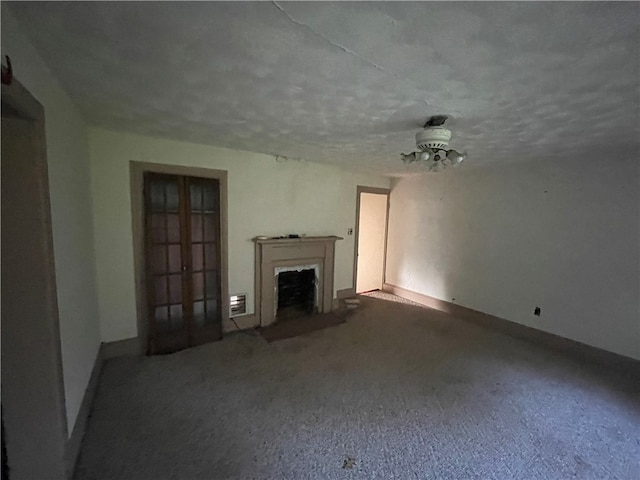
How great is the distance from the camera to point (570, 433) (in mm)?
2037

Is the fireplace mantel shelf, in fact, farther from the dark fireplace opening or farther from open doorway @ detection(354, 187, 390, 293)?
open doorway @ detection(354, 187, 390, 293)

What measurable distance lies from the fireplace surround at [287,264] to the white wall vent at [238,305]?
0.17m

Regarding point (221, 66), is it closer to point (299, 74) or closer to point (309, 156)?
point (299, 74)

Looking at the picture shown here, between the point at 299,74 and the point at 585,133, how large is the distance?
240cm

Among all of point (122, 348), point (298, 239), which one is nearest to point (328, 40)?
point (298, 239)

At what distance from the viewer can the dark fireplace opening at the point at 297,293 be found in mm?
4152

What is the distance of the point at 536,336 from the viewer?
350 cm

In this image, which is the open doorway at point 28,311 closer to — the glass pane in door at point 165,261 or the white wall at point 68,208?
the white wall at point 68,208

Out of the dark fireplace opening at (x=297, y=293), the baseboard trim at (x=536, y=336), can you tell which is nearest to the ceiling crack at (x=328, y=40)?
the dark fireplace opening at (x=297, y=293)

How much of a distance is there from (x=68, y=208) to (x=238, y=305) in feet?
6.93

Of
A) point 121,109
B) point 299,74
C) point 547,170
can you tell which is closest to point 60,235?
point 121,109

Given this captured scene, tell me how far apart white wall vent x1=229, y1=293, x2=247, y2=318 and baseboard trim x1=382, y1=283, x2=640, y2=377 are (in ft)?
9.78

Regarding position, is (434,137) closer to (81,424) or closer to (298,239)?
(298,239)

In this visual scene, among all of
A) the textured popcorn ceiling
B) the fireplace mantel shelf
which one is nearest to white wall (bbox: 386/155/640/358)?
the textured popcorn ceiling
